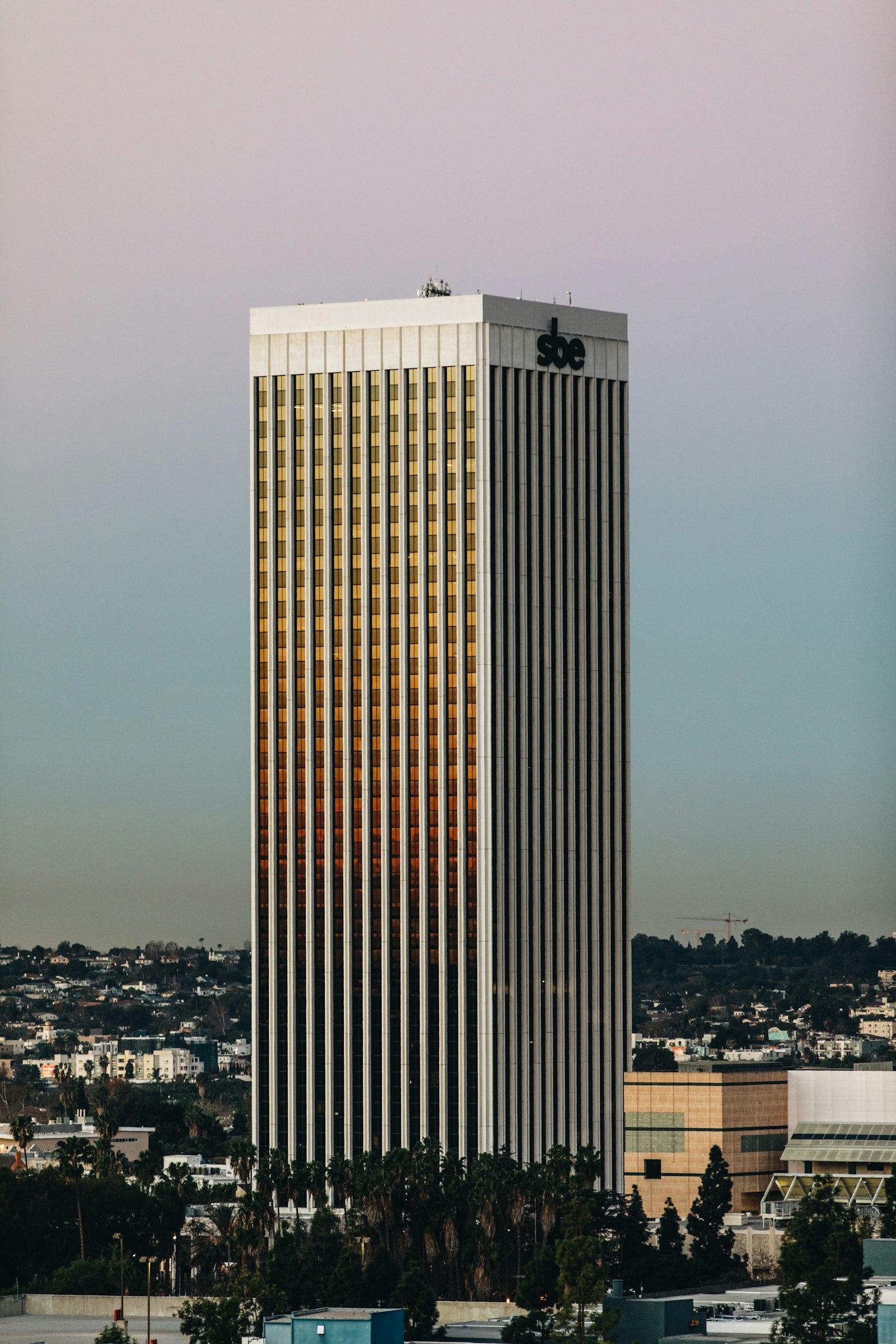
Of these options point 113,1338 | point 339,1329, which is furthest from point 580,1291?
point 113,1338

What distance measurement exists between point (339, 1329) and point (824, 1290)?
28763 mm

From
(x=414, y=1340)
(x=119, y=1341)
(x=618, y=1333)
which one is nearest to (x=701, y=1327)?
(x=618, y=1333)

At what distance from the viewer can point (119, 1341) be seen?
194 m

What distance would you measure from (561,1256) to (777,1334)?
21767 millimetres

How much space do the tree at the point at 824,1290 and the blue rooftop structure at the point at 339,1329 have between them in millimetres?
23114

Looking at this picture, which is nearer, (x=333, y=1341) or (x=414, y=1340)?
(x=333, y=1341)

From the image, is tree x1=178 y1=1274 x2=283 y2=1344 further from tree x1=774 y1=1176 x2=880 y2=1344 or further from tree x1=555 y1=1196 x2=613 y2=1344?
tree x1=774 y1=1176 x2=880 y2=1344

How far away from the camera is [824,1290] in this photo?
588 feet

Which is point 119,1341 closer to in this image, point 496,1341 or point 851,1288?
point 496,1341

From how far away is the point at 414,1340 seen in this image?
197m

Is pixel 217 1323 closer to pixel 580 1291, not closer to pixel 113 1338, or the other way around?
pixel 113 1338

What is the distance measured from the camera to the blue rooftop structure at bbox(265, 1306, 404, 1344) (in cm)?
17900

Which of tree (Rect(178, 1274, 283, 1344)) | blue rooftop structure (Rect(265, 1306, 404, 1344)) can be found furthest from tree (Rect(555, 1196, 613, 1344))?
tree (Rect(178, 1274, 283, 1344))

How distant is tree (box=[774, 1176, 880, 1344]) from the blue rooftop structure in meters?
23.1
